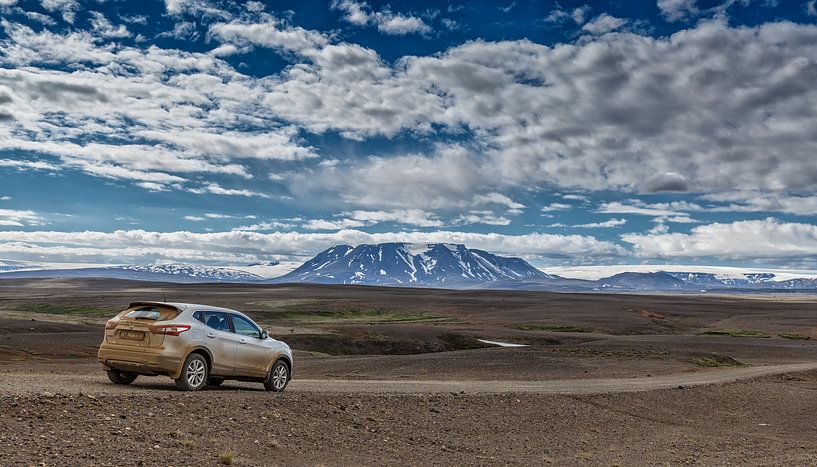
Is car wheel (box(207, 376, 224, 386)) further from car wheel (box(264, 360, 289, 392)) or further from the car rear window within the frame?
the car rear window

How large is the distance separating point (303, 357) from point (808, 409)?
2607 centimetres

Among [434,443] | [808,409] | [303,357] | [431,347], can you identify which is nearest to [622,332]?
[431,347]

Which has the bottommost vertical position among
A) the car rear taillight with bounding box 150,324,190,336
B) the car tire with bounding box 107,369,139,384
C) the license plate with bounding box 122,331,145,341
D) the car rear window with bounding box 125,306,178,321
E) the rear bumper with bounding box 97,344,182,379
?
the car tire with bounding box 107,369,139,384

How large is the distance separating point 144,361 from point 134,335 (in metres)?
0.63

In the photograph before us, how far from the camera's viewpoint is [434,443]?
1510cm

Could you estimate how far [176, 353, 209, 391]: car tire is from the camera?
15086mm

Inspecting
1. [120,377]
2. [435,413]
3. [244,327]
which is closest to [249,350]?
[244,327]

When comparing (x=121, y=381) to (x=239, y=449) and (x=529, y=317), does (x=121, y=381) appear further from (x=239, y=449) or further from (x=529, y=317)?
(x=529, y=317)

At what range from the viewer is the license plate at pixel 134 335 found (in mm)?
15003

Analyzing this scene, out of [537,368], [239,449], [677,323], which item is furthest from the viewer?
[677,323]

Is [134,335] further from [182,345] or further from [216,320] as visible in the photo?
[216,320]

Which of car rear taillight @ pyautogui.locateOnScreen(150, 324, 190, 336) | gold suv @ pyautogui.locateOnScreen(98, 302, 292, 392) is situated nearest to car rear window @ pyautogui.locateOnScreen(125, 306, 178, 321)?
gold suv @ pyautogui.locateOnScreen(98, 302, 292, 392)

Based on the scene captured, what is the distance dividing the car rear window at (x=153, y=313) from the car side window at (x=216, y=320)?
2.27 feet

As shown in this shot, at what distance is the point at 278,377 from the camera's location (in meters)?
17.5
